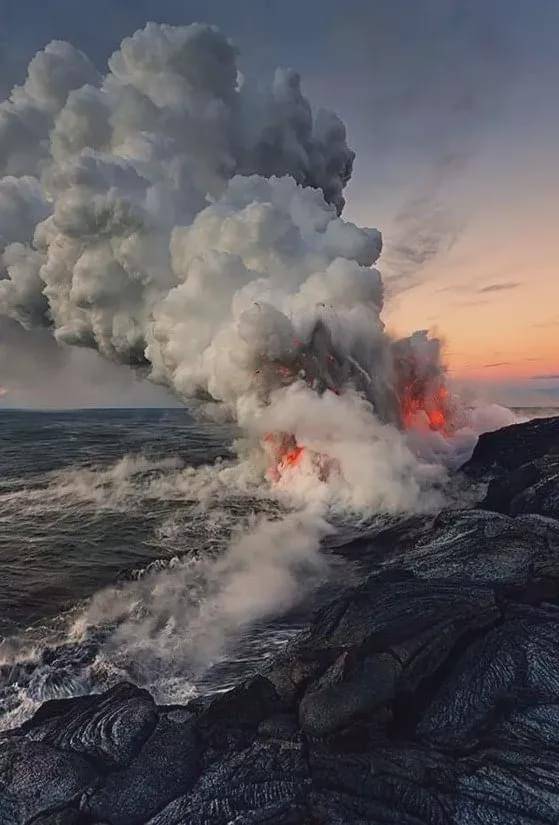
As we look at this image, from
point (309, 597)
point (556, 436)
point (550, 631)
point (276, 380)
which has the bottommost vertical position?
point (309, 597)

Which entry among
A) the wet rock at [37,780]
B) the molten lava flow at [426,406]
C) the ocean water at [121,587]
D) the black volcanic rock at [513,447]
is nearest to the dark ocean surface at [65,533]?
the ocean water at [121,587]

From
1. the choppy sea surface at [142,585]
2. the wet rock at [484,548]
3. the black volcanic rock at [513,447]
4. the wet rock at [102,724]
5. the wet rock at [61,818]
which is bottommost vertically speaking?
the choppy sea surface at [142,585]

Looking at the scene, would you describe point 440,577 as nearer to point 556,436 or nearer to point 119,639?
point 119,639

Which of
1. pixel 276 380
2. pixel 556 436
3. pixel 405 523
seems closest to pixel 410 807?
pixel 405 523

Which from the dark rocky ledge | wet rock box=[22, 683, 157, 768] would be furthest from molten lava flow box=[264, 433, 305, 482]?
wet rock box=[22, 683, 157, 768]

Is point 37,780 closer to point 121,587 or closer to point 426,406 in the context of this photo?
point 121,587

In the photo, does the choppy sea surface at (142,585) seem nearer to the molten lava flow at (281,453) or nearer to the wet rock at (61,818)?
the molten lava flow at (281,453)
